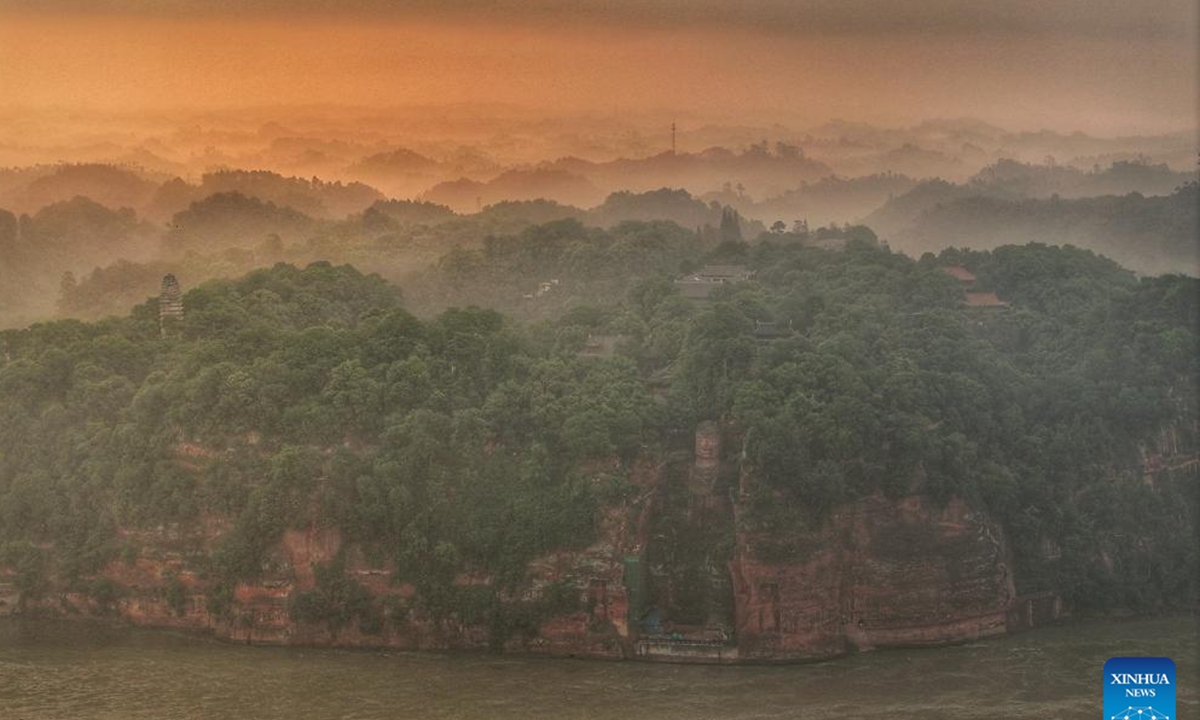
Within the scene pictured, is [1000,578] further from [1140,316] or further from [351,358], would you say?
[351,358]

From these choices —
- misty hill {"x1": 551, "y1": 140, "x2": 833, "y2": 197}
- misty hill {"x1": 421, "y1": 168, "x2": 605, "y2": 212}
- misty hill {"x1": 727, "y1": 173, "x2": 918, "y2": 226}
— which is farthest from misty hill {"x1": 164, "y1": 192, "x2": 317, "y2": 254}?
misty hill {"x1": 727, "y1": 173, "x2": 918, "y2": 226}

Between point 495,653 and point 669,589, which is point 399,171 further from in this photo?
point 495,653

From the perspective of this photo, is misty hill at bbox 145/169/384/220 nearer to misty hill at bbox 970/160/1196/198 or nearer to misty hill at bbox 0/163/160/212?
misty hill at bbox 0/163/160/212

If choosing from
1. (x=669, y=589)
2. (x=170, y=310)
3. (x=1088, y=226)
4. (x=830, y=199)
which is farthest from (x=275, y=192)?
(x=669, y=589)

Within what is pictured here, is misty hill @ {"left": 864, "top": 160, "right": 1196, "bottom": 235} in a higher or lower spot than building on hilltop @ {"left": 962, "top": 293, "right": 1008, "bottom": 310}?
higher

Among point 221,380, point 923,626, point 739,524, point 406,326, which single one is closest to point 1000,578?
point 923,626
